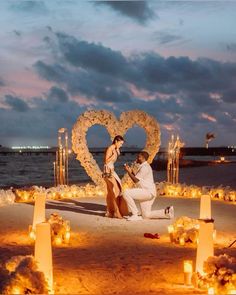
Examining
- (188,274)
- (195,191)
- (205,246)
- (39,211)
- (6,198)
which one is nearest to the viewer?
(188,274)

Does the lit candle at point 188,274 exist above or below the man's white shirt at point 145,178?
below

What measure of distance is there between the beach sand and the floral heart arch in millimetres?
2394

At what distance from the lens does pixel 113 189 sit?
11766 mm

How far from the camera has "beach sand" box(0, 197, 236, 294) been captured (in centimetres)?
650

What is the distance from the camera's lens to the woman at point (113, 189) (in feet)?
38.3

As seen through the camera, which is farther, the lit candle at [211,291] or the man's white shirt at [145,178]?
the man's white shirt at [145,178]

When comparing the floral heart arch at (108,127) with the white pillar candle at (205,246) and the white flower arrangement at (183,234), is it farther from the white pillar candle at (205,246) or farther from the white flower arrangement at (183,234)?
the white pillar candle at (205,246)

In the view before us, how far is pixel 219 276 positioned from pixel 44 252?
2.03m

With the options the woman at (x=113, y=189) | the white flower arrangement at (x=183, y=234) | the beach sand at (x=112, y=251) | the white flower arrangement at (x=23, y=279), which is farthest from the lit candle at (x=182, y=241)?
the white flower arrangement at (x=23, y=279)

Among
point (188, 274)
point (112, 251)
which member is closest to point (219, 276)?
point (188, 274)

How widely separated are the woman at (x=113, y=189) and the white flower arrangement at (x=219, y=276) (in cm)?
554

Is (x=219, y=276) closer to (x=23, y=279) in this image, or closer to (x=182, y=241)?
(x=23, y=279)

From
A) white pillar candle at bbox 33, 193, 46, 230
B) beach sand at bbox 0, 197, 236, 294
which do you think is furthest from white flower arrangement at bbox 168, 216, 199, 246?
white pillar candle at bbox 33, 193, 46, 230

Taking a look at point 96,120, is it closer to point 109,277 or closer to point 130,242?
point 130,242
